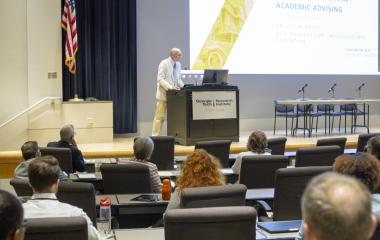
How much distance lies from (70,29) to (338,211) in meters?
8.46

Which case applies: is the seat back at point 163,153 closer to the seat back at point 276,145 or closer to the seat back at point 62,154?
the seat back at point 62,154

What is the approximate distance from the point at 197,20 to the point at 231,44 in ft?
2.94

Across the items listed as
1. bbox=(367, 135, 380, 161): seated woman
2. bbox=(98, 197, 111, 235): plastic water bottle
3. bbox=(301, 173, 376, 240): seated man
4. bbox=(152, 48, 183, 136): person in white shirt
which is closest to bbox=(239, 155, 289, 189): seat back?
bbox=(367, 135, 380, 161): seated woman

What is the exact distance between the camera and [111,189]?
4246 mm

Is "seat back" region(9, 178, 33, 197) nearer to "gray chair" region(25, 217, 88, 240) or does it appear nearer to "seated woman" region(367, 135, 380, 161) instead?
"gray chair" region(25, 217, 88, 240)

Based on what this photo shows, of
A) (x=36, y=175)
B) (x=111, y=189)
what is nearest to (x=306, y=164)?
(x=111, y=189)

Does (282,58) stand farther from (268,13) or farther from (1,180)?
(1,180)

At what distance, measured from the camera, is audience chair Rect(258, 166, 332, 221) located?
3479mm

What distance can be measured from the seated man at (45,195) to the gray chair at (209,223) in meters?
0.44

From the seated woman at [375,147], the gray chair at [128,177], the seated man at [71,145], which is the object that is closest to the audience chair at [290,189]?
the seated woman at [375,147]

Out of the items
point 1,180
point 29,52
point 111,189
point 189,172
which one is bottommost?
point 1,180

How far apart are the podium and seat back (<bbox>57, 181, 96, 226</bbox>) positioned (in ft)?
15.5

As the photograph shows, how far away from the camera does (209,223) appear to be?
7.48 feet

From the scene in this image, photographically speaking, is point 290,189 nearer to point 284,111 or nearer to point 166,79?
point 166,79
